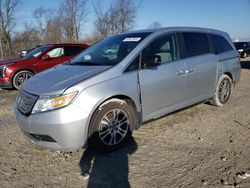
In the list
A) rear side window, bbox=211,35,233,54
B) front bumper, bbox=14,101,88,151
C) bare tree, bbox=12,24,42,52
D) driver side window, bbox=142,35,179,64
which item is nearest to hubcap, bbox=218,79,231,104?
rear side window, bbox=211,35,233,54

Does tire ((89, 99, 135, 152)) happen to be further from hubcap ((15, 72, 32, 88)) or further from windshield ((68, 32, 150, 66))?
hubcap ((15, 72, 32, 88))

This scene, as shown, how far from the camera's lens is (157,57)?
3.95 m

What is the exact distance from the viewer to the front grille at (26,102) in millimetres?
3316

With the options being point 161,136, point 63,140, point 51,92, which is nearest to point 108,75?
point 51,92

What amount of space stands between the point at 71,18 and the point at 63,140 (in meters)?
35.4

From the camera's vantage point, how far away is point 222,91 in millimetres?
5645

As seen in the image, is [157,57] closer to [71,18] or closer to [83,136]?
[83,136]

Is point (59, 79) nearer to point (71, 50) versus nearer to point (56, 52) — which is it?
point (56, 52)

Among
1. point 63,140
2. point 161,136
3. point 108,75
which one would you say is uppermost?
point 108,75

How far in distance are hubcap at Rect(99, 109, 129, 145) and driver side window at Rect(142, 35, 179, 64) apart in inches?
35.5

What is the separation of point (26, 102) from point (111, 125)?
3.84ft

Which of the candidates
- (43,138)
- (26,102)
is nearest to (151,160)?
(43,138)

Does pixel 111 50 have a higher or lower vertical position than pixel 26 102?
higher

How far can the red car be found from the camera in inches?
331
